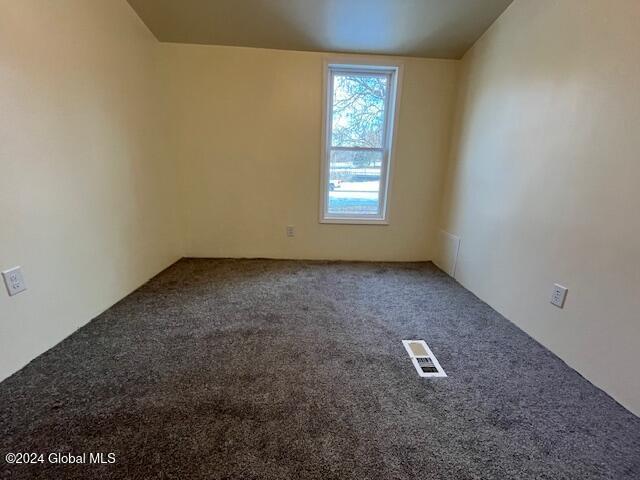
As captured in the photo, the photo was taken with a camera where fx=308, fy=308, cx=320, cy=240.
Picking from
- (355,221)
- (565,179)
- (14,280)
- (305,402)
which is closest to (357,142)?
(355,221)

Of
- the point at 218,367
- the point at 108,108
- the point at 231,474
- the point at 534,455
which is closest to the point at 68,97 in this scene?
the point at 108,108

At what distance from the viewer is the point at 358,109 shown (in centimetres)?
312

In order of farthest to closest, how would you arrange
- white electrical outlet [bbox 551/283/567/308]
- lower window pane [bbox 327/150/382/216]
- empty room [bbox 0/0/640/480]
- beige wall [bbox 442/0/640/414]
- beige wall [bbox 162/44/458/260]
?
lower window pane [bbox 327/150/382/216]
beige wall [bbox 162/44/458/260]
white electrical outlet [bbox 551/283/567/308]
beige wall [bbox 442/0/640/414]
empty room [bbox 0/0/640/480]

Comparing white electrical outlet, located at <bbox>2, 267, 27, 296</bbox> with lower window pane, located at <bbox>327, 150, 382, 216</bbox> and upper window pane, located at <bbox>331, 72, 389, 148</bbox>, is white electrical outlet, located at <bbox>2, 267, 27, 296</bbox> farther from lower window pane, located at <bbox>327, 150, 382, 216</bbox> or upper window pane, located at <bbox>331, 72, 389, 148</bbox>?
upper window pane, located at <bbox>331, 72, 389, 148</bbox>

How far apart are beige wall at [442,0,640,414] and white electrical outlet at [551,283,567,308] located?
0.11 feet

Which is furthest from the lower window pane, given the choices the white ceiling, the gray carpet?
the gray carpet

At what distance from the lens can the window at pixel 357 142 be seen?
10.1 ft

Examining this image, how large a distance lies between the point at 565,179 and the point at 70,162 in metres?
2.90

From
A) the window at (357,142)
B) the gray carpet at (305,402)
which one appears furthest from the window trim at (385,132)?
the gray carpet at (305,402)

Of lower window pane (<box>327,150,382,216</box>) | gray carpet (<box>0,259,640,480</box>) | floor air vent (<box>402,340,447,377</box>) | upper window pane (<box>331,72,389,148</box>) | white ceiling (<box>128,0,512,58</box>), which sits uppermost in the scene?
white ceiling (<box>128,0,512,58</box>)

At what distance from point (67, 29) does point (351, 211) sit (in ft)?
8.41

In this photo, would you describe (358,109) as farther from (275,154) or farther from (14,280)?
(14,280)

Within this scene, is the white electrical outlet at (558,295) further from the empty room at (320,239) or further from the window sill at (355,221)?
the window sill at (355,221)

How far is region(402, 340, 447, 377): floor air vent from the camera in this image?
1604 millimetres
